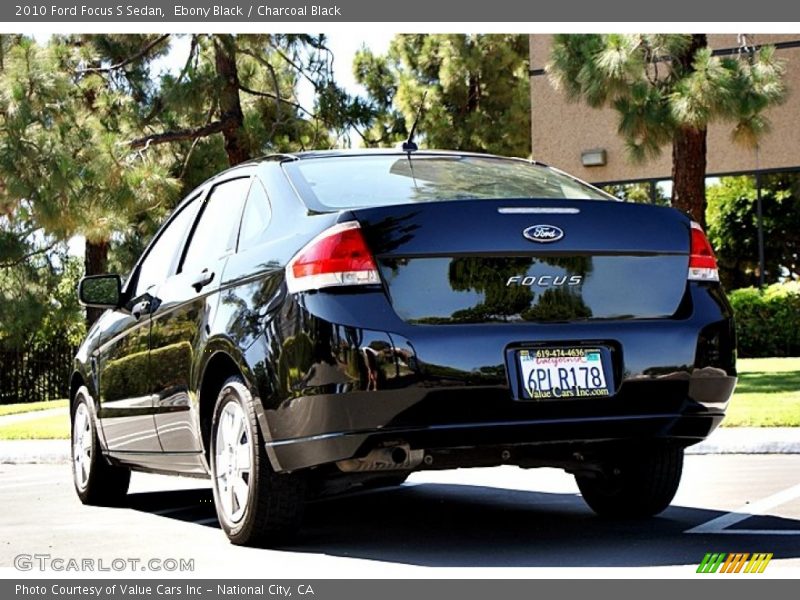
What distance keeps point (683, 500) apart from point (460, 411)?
2874mm

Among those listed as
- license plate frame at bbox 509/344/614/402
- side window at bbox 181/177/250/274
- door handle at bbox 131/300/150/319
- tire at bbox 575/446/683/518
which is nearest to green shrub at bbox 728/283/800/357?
tire at bbox 575/446/683/518

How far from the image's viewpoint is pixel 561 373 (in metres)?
5.96

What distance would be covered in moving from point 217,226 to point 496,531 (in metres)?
2.01

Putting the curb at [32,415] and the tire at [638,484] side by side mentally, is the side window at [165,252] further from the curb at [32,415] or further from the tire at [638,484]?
the curb at [32,415]

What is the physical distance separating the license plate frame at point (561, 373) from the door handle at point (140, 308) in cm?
265

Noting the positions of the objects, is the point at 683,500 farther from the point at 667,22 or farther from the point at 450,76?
the point at 450,76

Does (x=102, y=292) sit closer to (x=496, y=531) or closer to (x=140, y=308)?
(x=140, y=308)

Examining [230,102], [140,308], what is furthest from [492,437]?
[230,102]

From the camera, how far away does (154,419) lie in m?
7.63

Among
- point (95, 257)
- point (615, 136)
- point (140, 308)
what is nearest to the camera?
point (140, 308)

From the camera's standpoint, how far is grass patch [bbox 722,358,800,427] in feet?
41.3

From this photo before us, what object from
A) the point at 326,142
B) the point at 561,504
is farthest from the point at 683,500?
the point at 326,142

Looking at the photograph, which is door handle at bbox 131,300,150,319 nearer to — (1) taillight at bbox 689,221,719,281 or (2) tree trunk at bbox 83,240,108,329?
(1) taillight at bbox 689,221,719,281

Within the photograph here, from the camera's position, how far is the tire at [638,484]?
7184mm
